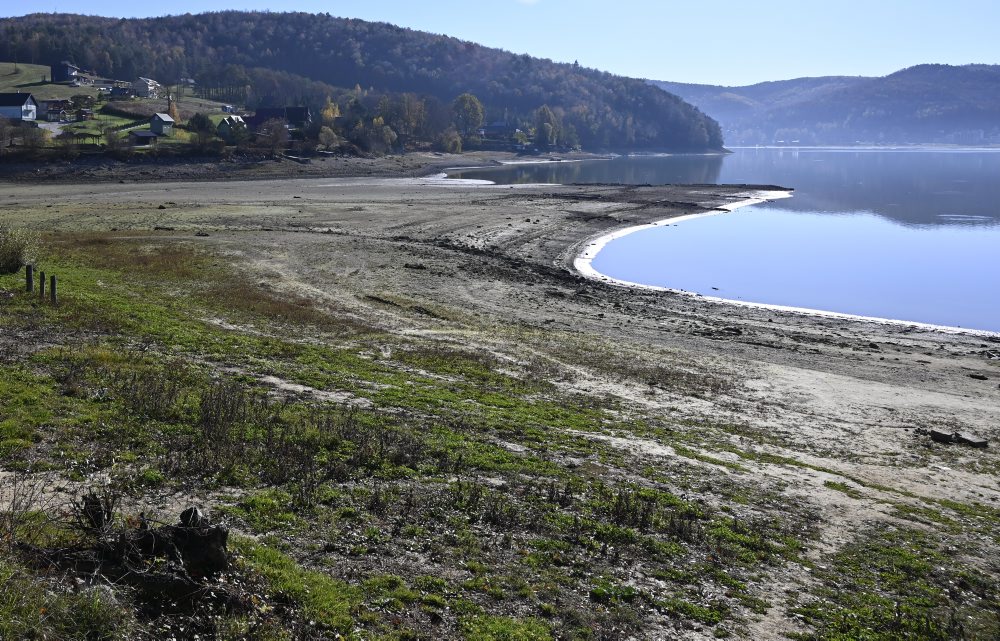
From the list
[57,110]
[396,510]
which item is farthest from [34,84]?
[396,510]

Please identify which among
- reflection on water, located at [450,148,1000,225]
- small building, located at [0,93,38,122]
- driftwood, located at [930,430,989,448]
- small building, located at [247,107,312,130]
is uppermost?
small building, located at [247,107,312,130]

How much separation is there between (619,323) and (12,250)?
20.0 metres

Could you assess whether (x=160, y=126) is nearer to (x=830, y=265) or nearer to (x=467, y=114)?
(x=467, y=114)

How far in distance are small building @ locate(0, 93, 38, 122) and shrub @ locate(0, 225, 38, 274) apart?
10256cm

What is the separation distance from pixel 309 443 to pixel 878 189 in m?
109

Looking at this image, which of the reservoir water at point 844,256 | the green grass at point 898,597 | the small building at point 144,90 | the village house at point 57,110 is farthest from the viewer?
the small building at point 144,90

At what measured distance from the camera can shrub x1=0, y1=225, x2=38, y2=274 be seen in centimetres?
2225

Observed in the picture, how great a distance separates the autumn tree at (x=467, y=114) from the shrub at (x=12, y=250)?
511 ft

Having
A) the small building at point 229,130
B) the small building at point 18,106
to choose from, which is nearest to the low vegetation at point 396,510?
the small building at point 229,130

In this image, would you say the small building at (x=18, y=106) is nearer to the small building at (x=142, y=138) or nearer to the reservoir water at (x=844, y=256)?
the small building at (x=142, y=138)

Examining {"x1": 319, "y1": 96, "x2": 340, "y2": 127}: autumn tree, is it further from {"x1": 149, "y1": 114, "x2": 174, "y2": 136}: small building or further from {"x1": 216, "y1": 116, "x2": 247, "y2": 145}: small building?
{"x1": 149, "y1": 114, "x2": 174, "y2": 136}: small building

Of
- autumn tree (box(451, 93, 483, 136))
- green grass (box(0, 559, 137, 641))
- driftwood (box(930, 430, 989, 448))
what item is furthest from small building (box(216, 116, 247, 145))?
green grass (box(0, 559, 137, 641))

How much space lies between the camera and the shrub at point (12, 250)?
22.2 metres

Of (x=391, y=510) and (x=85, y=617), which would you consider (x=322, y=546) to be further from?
(x=85, y=617)
